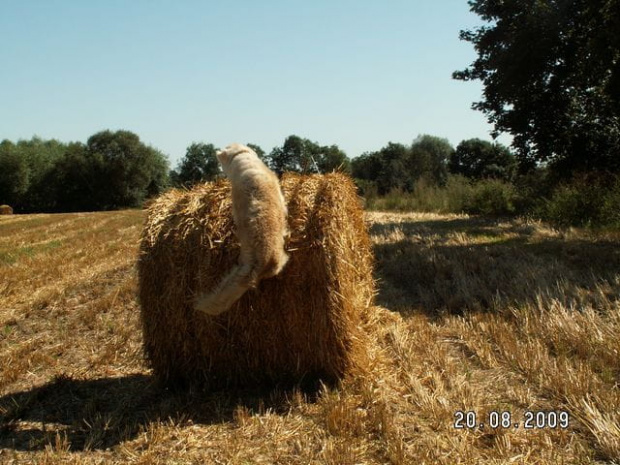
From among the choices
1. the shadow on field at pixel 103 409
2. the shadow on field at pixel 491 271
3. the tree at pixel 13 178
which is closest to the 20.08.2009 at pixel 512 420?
the shadow on field at pixel 103 409

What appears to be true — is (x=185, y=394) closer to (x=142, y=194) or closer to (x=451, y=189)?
(x=451, y=189)

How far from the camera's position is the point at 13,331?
5.96 m

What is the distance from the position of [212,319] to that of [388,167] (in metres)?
29.6

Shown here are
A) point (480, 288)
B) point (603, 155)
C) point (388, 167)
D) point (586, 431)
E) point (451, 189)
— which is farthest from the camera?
point (388, 167)

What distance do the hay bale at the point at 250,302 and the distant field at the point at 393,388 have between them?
0.86 ft

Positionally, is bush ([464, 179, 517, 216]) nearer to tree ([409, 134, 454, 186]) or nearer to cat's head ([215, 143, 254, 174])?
cat's head ([215, 143, 254, 174])

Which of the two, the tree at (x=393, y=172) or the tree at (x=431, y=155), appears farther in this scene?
the tree at (x=431, y=155)

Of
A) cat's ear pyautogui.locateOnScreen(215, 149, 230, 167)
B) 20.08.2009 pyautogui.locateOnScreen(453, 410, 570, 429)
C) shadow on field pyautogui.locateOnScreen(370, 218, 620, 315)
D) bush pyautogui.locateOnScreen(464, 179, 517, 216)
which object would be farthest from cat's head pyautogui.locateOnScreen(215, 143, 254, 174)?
bush pyautogui.locateOnScreen(464, 179, 517, 216)

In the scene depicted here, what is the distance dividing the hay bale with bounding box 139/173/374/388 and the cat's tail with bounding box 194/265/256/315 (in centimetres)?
32

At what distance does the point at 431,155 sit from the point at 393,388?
4980 cm

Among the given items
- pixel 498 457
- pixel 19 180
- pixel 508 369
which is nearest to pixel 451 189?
pixel 508 369

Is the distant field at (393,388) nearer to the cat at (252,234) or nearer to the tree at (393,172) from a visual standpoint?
the cat at (252,234)

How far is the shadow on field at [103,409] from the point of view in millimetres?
3358

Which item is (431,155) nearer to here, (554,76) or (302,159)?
(554,76)
